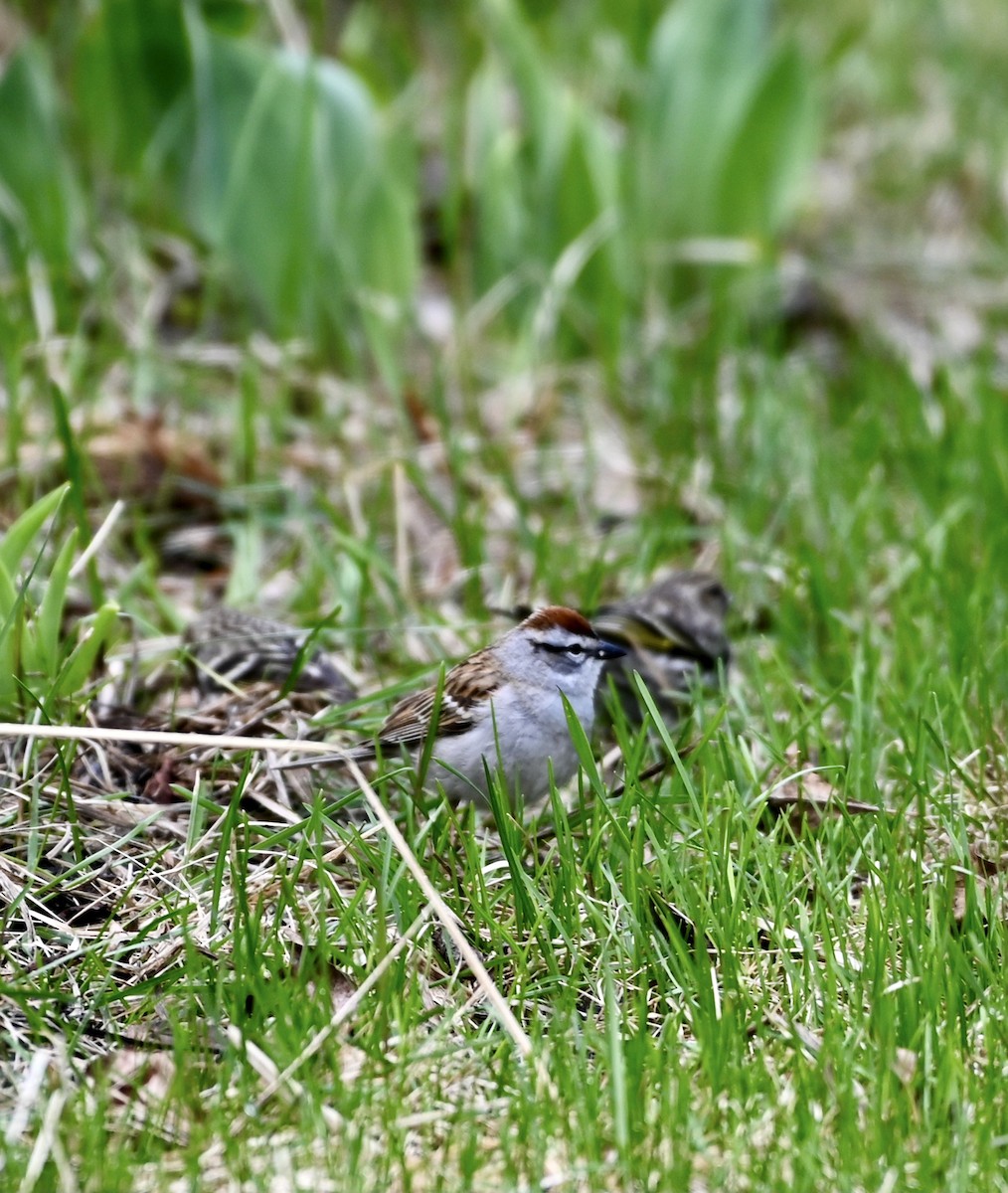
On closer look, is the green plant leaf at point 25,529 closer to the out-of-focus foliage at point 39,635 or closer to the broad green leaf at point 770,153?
the out-of-focus foliage at point 39,635

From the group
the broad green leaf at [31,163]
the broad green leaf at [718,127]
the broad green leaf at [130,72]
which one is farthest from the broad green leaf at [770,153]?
the broad green leaf at [31,163]

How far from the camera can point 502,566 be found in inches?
220

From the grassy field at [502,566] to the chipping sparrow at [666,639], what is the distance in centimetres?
19

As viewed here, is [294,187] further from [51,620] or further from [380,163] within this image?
[51,620]

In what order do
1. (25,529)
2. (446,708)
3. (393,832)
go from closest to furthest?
(393,832)
(25,529)
(446,708)

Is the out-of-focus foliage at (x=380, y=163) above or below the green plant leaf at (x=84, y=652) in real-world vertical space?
above

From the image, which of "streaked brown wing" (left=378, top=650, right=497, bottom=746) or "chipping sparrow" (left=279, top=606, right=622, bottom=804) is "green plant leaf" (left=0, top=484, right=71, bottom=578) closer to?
"chipping sparrow" (left=279, top=606, right=622, bottom=804)

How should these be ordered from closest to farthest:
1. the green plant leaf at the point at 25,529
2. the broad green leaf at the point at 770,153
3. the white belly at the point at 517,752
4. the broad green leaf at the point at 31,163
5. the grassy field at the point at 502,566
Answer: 1. the grassy field at the point at 502,566
2. the green plant leaf at the point at 25,529
3. the white belly at the point at 517,752
4. the broad green leaf at the point at 31,163
5. the broad green leaf at the point at 770,153

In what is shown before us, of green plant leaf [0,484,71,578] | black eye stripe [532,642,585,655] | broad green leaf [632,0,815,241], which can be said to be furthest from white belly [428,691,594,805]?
broad green leaf [632,0,815,241]

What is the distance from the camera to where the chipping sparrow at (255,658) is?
4535 millimetres

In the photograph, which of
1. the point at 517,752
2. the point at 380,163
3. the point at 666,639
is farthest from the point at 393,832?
the point at 380,163

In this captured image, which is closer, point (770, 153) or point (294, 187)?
point (294, 187)

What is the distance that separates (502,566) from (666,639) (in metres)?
1.09

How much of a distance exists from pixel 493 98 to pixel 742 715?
12.8 ft
